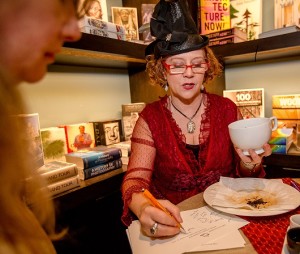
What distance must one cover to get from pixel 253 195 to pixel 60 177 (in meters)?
0.88

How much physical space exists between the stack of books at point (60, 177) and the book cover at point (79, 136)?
321mm

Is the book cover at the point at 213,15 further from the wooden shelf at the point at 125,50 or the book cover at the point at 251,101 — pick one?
the book cover at the point at 251,101

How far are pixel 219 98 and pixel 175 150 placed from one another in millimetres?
405

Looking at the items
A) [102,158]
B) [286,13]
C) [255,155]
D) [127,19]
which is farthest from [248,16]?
[102,158]

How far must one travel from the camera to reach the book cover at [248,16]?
6.00ft

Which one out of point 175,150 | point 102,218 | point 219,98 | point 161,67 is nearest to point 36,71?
point 175,150

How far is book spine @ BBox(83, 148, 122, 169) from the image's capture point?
1392 millimetres

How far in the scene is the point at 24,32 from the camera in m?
0.32

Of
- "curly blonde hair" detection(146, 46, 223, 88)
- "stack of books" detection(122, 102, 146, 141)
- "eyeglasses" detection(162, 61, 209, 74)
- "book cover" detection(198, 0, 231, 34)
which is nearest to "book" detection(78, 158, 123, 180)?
"stack of books" detection(122, 102, 146, 141)

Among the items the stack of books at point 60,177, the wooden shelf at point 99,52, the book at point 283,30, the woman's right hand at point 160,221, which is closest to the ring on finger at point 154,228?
the woman's right hand at point 160,221

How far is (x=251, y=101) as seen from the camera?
1.88m

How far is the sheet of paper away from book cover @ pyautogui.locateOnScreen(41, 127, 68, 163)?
930mm

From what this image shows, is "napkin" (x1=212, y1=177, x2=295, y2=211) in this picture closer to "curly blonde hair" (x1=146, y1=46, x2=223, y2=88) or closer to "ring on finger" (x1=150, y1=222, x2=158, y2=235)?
"ring on finger" (x1=150, y1=222, x2=158, y2=235)

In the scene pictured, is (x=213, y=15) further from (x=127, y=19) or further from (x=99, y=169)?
(x=99, y=169)
